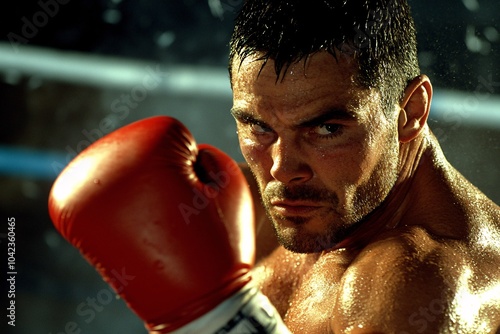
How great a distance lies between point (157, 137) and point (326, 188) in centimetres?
36

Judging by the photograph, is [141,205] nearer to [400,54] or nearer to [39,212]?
[400,54]

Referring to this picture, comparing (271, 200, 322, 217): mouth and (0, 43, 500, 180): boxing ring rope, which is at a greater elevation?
(271, 200, 322, 217): mouth

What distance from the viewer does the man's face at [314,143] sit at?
1.26 metres

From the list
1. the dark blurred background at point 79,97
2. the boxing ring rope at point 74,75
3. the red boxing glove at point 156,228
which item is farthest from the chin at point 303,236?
the boxing ring rope at point 74,75

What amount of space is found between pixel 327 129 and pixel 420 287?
1.17 ft

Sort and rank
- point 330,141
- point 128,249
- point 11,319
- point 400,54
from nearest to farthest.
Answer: point 128,249 → point 330,141 → point 400,54 → point 11,319

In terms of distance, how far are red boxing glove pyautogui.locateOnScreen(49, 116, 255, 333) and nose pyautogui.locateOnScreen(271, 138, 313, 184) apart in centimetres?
17

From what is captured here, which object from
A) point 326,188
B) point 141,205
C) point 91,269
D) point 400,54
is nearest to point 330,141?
point 326,188

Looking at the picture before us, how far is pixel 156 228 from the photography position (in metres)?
1.03

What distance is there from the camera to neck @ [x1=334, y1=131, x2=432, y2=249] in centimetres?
139

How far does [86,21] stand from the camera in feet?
9.53

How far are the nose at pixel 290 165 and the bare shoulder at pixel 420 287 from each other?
0.19 metres

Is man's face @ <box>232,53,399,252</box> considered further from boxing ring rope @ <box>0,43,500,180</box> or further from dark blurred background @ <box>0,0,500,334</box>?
boxing ring rope @ <box>0,43,500,180</box>

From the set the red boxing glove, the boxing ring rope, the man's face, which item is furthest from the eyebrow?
the boxing ring rope
